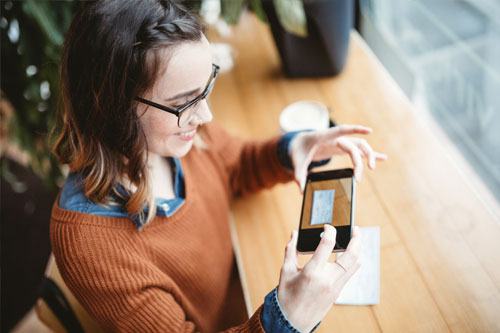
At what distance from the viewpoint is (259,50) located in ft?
5.73

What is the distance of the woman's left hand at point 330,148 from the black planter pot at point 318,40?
44cm

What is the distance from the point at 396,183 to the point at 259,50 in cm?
86

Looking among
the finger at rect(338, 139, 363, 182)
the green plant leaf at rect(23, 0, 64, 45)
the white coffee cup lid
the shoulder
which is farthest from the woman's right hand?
the green plant leaf at rect(23, 0, 64, 45)

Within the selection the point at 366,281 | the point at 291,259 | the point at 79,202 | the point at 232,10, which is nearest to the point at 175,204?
the point at 79,202

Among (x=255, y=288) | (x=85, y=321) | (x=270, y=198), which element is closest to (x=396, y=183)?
(x=270, y=198)

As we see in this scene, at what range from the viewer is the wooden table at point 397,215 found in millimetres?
878

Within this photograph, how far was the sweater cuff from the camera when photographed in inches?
29.6

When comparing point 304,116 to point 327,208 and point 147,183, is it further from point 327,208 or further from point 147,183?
point 147,183

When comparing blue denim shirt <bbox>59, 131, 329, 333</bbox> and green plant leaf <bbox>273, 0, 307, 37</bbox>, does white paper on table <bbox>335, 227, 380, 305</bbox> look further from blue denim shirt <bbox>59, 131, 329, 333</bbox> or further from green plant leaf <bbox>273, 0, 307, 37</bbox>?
green plant leaf <bbox>273, 0, 307, 37</bbox>

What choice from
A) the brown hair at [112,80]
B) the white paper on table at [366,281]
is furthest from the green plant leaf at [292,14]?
the white paper on table at [366,281]

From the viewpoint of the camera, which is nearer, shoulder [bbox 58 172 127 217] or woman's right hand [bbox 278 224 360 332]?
woman's right hand [bbox 278 224 360 332]

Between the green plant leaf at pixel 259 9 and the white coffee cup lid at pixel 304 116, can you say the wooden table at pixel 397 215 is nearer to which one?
the white coffee cup lid at pixel 304 116

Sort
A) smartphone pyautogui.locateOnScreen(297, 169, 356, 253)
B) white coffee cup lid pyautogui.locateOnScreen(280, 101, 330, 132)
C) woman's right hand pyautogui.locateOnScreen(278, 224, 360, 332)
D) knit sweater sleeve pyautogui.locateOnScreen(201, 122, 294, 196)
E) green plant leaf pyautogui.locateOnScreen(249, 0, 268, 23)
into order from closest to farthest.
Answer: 1. woman's right hand pyautogui.locateOnScreen(278, 224, 360, 332)
2. smartphone pyautogui.locateOnScreen(297, 169, 356, 253)
3. knit sweater sleeve pyautogui.locateOnScreen(201, 122, 294, 196)
4. white coffee cup lid pyautogui.locateOnScreen(280, 101, 330, 132)
5. green plant leaf pyautogui.locateOnScreen(249, 0, 268, 23)

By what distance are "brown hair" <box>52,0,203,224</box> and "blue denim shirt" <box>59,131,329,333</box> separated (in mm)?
18
